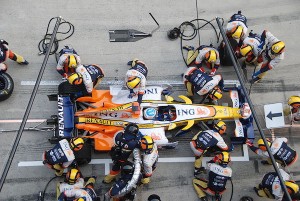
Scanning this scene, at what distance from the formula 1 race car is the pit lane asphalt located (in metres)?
0.83

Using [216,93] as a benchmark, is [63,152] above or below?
below

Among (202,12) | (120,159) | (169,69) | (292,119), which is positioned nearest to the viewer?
(120,159)

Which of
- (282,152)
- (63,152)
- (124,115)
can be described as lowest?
(282,152)

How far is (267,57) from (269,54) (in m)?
0.17

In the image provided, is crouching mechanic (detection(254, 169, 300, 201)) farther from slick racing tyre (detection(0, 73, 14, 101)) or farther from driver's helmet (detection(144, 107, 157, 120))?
slick racing tyre (detection(0, 73, 14, 101))

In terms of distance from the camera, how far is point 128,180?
8.93 m

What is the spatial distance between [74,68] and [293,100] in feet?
18.5

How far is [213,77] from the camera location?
1047 cm

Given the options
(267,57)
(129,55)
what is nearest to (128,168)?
(129,55)

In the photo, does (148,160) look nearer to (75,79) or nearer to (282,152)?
(75,79)

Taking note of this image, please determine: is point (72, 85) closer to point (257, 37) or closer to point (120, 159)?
point (120, 159)

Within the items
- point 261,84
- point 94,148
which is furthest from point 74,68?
point 261,84

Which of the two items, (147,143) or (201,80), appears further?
(201,80)

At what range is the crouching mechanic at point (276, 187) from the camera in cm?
930
